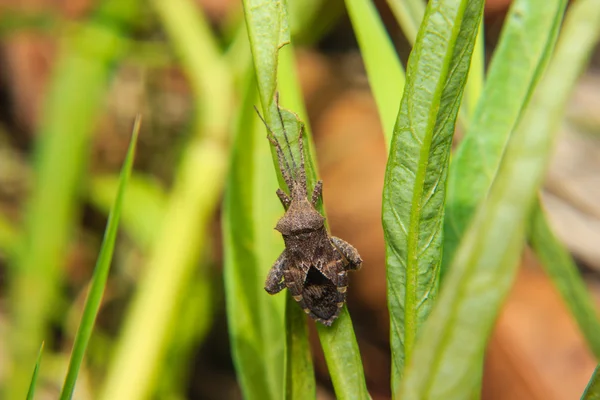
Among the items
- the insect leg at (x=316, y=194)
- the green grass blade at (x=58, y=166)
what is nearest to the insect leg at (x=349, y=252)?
the insect leg at (x=316, y=194)

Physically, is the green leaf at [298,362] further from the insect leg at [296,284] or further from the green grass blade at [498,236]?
the green grass blade at [498,236]

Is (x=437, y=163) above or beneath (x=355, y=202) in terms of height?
above

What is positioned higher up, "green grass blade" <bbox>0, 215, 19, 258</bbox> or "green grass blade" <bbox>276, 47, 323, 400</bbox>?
"green grass blade" <bbox>276, 47, 323, 400</bbox>

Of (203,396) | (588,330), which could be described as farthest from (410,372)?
(203,396)

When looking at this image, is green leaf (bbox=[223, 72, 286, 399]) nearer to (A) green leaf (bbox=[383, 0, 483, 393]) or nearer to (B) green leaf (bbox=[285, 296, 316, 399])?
(B) green leaf (bbox=[285, 296, 316, 399])

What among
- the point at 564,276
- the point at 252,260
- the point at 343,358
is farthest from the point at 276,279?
the point at 564,276

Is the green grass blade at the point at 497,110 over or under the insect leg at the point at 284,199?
over

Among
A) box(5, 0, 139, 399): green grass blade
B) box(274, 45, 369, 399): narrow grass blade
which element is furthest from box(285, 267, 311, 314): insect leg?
box(5, 0, 139, 399): green grass blade

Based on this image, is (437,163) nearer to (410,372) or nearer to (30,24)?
(410,372)
